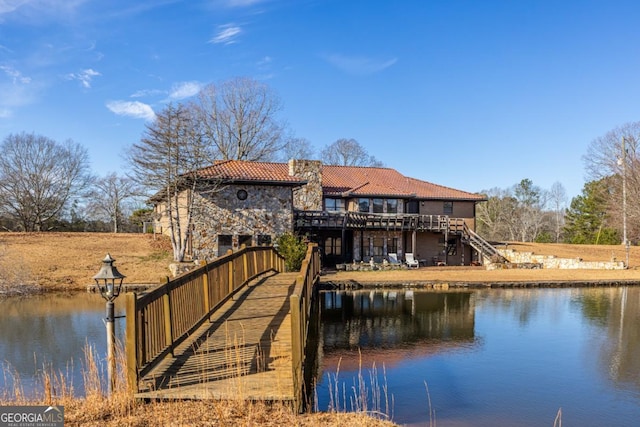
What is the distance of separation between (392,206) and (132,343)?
85.4 feet

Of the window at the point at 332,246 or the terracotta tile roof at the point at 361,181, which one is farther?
the window at the point at 332,246

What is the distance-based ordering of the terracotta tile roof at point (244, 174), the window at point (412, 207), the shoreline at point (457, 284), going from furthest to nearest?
the window at point (412, 207), the terracotta tile roof at point (244, 174), the shoreline at point (457, 284)

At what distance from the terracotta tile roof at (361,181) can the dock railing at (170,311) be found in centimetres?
1390

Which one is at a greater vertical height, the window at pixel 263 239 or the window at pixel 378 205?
the window at pixel 378 205

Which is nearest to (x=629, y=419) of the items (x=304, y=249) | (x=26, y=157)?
(x=304, y=249)

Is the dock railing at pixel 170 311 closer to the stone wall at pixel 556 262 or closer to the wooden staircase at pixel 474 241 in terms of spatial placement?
the wooden staircase at pixel 474 241

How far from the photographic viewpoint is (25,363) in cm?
942

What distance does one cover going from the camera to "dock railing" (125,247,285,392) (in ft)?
17.8

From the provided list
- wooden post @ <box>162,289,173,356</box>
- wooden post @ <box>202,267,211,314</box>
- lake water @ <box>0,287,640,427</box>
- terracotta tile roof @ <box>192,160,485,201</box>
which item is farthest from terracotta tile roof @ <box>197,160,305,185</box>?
wooden post @ <box>162,289,173,356</box>

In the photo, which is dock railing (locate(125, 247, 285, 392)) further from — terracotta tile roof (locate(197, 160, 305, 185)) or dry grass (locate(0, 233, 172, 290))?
terracotta tile roof (locate(197, 160, 305, 185))

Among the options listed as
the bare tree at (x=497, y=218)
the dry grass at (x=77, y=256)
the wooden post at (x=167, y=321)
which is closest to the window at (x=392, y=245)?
the dry grass at (x=77, y=256)

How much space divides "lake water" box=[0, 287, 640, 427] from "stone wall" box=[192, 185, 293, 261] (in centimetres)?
670

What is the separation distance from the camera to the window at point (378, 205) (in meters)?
30.2

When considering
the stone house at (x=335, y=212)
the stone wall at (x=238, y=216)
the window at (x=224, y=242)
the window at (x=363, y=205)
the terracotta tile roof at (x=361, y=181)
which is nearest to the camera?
the stone wall at (x=238, y=216)
